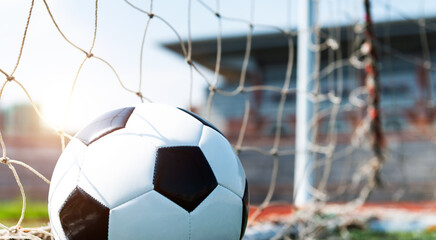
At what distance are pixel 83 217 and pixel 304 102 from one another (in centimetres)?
251

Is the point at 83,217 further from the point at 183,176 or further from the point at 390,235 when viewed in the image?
the point at 390,235

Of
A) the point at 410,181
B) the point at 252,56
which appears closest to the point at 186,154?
the point at 410,181

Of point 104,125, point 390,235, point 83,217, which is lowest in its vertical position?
point 390,235

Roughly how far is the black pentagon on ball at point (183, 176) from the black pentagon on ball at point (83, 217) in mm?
151

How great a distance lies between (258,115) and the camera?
583 inches

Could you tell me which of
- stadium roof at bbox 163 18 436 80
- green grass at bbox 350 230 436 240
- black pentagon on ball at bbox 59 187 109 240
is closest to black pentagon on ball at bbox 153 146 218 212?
black pentagon on ball at bbox 59 187 109 240

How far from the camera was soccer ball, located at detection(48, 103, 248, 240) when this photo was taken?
1.15 m

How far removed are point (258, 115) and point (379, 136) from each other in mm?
11285

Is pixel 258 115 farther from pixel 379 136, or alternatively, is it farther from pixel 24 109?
pixel 379 136

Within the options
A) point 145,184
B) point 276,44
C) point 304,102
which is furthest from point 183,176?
point 276,44

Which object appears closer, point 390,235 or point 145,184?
point 145,184

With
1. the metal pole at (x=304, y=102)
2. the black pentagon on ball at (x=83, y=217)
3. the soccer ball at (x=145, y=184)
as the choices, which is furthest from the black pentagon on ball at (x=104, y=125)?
the metal pole at (x=304, y=102)

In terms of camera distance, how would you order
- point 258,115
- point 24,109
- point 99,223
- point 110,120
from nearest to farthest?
point 99,223
point 110,120
point 258,115
point 24,109

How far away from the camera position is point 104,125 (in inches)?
51.6
